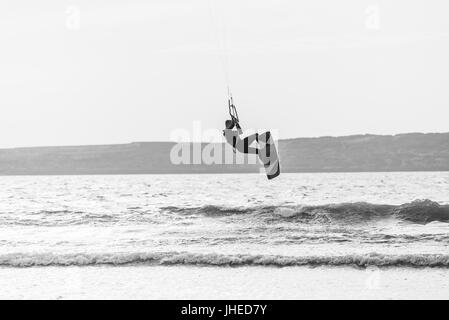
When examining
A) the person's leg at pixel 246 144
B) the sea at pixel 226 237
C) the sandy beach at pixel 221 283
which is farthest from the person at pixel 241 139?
the sandy beach at pixel 221 283

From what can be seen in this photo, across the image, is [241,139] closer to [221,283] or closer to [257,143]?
[257,143]

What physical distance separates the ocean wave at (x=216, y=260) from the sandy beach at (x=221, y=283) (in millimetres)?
511

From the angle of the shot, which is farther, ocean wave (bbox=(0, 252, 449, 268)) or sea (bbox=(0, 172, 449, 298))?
sea (bbox=(0, 172, 449, 298))

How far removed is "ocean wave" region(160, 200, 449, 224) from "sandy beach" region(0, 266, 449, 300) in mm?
15230

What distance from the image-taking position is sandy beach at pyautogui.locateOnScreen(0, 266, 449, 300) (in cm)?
1256

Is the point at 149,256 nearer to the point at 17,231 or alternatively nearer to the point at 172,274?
the point at 172,274

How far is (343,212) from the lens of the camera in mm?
33562

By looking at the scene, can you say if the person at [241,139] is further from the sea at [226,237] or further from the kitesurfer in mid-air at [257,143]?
the sea at [226,237]

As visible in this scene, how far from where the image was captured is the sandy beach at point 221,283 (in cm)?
1256

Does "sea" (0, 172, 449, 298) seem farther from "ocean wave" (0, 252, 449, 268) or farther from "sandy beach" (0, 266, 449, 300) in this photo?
"sandy beach" (0, 266, 449, 300)

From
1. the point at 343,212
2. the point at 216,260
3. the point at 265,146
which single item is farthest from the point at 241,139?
the point at 343,212

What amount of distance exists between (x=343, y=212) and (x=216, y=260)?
1842 centimetres

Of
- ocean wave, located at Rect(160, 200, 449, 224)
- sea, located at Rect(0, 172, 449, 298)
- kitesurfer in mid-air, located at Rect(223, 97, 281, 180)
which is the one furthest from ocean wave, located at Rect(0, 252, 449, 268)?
ocean wave, located at Rect(160, 200, 449, 224)
